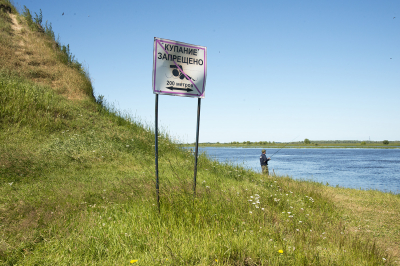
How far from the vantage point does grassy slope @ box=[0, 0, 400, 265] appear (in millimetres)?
3434

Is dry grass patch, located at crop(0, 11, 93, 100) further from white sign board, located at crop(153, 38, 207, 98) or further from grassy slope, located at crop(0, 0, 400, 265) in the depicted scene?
white sign board, located at crop(153, 38, 207, 98)

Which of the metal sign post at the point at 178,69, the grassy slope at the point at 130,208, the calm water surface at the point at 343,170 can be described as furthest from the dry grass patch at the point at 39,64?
the metal sign post at the point at 178,69

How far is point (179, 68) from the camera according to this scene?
5426mm

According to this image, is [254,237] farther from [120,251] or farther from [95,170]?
[95,170]

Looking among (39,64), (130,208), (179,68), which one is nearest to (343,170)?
(179,68)

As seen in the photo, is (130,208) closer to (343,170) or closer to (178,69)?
(178,69)

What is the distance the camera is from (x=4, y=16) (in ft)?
61.5

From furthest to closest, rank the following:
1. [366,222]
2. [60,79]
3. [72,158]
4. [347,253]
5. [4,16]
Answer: [4,16]
[60,79]
[72,158]
[366,222]
[347,253]

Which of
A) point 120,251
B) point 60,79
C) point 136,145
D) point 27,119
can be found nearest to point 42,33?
point 60,79

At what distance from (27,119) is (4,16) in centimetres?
1309

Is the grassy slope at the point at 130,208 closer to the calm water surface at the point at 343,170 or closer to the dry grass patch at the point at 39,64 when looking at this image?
the dry grass patch at the point at 39,64

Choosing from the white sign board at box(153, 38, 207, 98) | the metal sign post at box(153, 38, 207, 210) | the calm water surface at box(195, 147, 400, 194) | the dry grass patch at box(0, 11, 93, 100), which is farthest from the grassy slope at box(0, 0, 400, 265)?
the calm water surface at box(195, 147, 400, 194)

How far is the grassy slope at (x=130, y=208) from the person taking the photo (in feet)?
11.3

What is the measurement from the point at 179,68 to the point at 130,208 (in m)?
3.29
